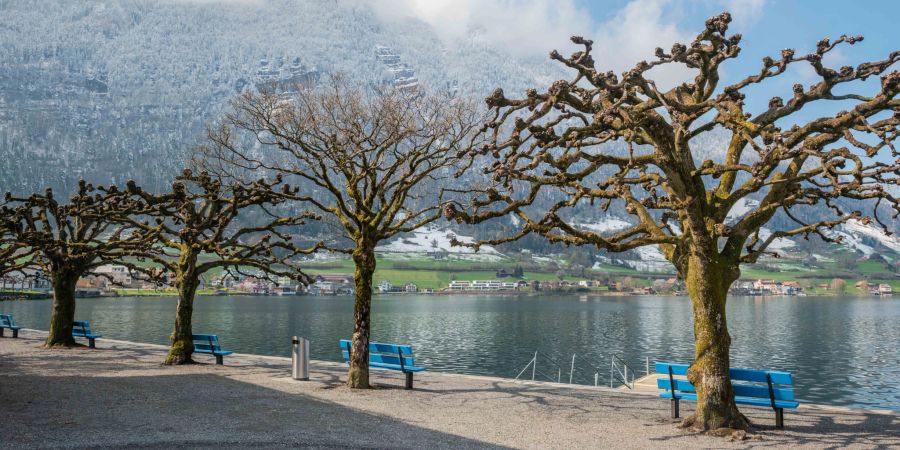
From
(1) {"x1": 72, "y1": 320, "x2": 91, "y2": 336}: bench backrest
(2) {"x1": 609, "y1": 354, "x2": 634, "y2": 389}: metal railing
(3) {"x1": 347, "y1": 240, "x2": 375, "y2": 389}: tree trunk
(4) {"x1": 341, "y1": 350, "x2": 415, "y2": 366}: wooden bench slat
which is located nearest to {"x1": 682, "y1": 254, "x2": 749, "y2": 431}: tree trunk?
(3) {"x1": 347, "y1": 240, "x2": 375, "y2": 389}: tree trunk

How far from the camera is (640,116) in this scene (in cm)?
→ 1417

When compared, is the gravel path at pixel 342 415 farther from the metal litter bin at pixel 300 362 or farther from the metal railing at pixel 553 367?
the metal railing at pixel 553 367

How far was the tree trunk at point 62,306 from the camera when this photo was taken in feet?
105

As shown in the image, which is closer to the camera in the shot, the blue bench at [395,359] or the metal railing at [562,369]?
the blue bench at [395,359]

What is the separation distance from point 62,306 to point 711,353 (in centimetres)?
2930

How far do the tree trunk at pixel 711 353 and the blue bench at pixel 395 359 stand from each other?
30.8 feet

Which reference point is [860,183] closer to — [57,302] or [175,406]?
[175,406]

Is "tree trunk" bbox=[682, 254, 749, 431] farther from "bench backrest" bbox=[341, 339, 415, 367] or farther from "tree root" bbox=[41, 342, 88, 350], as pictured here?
"tree root" bbox=[41, 342, 88, 350]

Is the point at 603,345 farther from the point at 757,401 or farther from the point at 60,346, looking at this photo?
the point at 757,401

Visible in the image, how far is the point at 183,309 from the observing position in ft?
90.2

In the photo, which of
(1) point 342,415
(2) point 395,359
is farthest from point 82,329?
(1) point 342,415

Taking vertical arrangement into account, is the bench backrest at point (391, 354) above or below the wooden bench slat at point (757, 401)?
above

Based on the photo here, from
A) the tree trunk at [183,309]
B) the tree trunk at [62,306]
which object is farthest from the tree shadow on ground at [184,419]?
the tree trunk at [62,306]

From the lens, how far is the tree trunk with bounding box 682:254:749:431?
1542 centimetres
